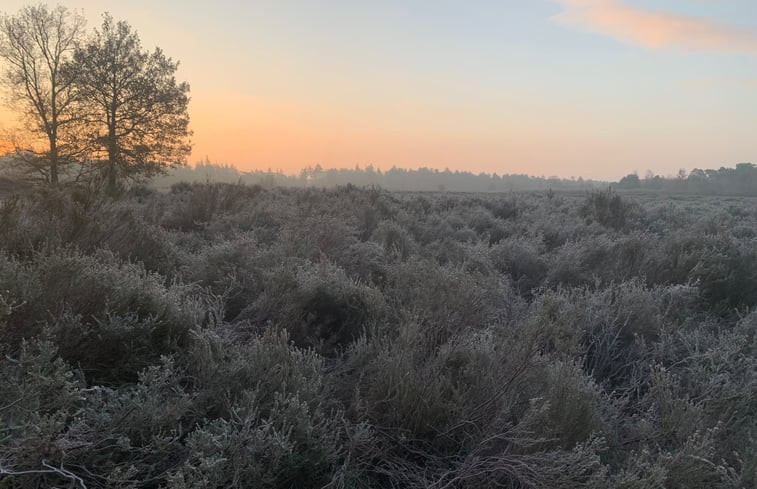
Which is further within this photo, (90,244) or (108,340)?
(90,244)

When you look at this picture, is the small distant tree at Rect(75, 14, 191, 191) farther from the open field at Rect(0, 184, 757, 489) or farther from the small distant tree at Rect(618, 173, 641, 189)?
the small distant tree at Rect(618, 173, 641, 189)

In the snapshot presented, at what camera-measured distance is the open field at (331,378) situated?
2021 mm

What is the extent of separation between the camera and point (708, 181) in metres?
71.4

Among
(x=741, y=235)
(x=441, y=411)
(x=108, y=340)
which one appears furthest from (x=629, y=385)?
(x=741, y=235)

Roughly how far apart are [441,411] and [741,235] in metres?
11.5

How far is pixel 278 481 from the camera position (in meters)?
2.16

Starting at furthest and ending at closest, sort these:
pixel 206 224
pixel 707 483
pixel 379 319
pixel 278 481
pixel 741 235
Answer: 1. pixel 741 235
2. pixel 206 224
3. pixel 379 319
4. pixel 707 483
5. pixel 278 481

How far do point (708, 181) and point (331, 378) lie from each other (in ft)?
286

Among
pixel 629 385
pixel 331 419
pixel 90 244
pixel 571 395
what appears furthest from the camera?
pixel 90 244

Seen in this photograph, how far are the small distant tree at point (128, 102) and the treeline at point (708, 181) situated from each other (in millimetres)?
65918

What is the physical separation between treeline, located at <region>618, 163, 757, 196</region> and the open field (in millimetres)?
72792

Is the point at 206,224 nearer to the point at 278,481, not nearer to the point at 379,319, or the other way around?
the point at 379,319

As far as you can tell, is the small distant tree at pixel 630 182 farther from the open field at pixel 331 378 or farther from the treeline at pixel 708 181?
the open field at pixel 331 378

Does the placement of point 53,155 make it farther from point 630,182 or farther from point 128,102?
point 630,182
